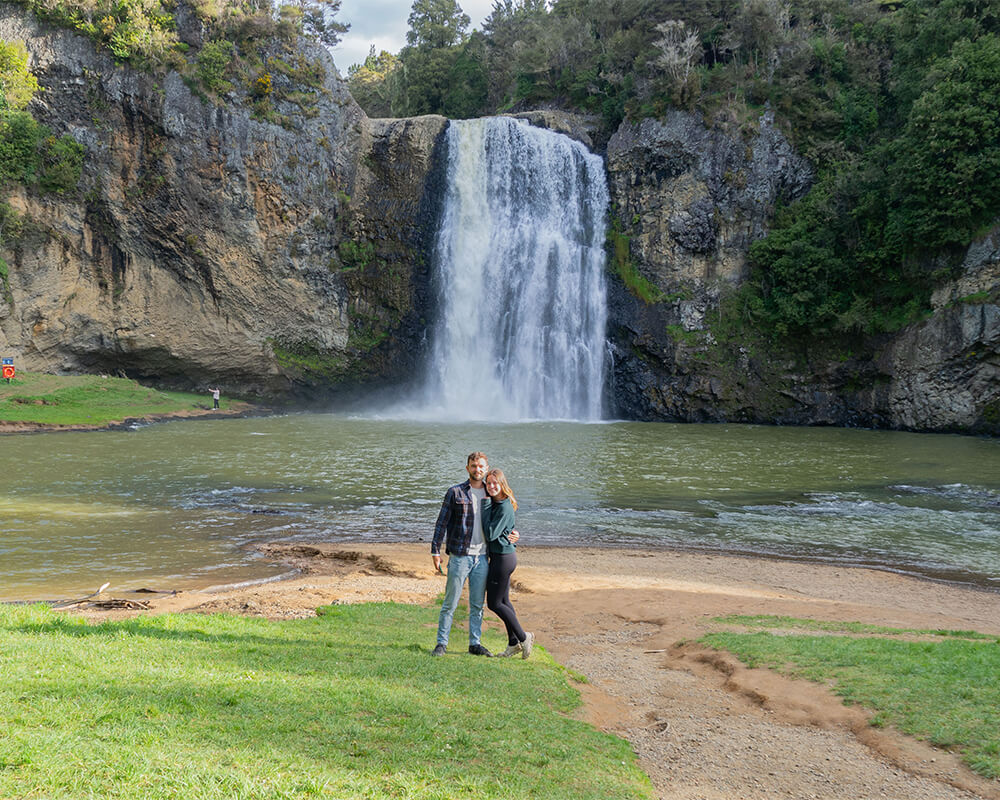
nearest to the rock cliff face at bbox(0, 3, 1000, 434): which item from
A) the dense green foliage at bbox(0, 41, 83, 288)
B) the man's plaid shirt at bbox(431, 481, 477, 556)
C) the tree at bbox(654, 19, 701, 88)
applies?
the dense green foliage at bbox(0, 41, 83, 288)

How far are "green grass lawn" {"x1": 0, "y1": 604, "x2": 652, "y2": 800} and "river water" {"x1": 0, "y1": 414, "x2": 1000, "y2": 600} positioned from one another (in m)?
4.76

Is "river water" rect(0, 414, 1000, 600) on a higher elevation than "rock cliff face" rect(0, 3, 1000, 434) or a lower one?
lower

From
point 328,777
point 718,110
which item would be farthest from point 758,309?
point 328,777

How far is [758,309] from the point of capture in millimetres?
38594

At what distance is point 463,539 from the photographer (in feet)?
25.0

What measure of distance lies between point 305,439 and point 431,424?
7.21 m

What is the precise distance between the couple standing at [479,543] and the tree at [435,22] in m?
61.1

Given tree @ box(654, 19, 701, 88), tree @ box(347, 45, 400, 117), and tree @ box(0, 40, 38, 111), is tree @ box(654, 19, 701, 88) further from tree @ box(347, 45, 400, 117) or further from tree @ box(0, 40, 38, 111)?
tree @ box(0, 40, 38, 111)

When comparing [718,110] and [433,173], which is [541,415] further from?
[718,110]

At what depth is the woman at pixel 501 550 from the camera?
7.59 meters

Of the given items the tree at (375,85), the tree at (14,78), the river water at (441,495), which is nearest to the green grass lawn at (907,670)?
the river water at (441,495)

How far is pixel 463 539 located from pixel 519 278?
35.1 metres

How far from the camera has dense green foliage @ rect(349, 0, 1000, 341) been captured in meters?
32.9

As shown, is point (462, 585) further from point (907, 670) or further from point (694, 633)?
point (907, 670)
